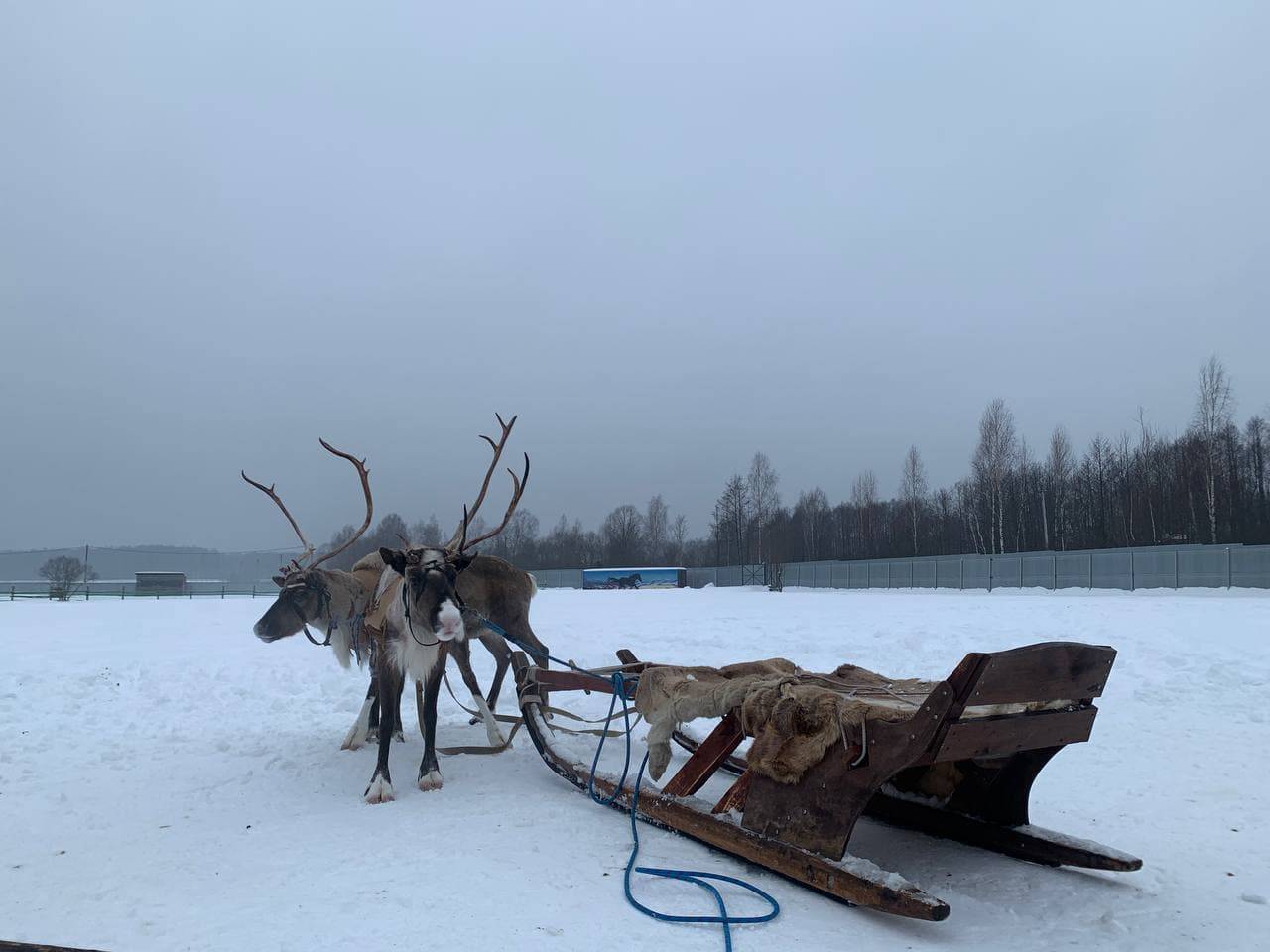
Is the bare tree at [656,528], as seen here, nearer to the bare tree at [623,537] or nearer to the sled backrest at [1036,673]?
the bare tree at [623,537]

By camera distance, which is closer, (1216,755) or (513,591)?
(1216,755)

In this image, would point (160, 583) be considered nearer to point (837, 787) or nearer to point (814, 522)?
point (837, 787)

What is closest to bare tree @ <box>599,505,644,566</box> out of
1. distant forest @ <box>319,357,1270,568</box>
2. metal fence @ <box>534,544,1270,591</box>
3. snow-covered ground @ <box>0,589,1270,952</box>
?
distant forest @ <box>319,357,1270,568</box>

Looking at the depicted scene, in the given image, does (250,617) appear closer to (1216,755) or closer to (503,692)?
(503,692)

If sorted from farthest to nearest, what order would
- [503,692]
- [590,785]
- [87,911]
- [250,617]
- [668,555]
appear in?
[668,555] < [250,617] < [503,692] < [590,785] < [87,911]

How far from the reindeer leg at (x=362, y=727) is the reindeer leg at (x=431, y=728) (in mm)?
997

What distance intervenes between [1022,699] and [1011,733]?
23cm

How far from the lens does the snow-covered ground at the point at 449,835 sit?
12.0ft

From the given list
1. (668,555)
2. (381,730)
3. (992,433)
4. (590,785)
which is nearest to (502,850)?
(590,785)

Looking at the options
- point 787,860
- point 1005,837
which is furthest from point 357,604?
point 1005,837

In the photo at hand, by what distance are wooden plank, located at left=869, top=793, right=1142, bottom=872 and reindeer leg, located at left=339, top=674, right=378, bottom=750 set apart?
4510mm

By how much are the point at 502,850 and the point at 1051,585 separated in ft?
113

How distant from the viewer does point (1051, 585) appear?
3397cm

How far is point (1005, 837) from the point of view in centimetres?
457
